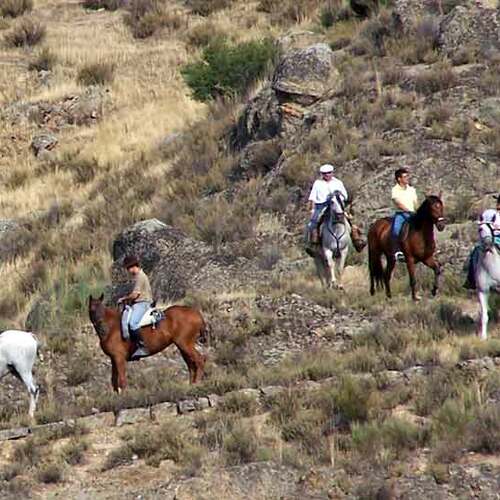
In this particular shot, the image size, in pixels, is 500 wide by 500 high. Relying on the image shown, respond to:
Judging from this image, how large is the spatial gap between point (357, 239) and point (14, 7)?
114 ft

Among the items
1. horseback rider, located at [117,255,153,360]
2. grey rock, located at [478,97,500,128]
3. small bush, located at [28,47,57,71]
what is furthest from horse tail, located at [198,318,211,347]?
small bush, located at [28,47,57,71]

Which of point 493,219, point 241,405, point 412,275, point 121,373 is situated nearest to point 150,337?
point 121,373

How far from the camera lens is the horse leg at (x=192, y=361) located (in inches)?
883

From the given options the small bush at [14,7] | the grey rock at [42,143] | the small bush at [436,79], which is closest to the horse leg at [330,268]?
the small bush at [436,79]

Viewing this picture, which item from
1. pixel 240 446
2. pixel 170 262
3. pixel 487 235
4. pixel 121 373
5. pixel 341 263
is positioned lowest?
pixel 170 262

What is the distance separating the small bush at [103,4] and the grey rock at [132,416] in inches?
1609

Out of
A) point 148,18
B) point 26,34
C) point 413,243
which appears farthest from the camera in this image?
point 148,18

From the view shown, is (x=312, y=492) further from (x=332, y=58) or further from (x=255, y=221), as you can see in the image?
(x=332, y=58)

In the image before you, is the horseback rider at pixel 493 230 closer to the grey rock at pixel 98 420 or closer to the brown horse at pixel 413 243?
the brown horse at pixel 413 243

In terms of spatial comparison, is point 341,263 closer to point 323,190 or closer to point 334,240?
point 334,240

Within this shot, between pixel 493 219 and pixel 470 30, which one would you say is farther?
pixel 470 30

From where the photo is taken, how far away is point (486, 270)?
22.8m

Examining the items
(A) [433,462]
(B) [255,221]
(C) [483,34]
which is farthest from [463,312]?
(C) [483,34]

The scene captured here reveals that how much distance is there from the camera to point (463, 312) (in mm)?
24891
